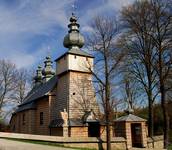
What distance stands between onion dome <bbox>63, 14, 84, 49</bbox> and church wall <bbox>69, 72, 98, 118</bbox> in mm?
3638

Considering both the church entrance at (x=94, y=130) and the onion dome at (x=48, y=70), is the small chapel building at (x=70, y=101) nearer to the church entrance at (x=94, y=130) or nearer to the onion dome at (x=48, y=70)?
the church entrance at (x=94, y=130)

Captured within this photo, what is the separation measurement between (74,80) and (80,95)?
1614 millimetres

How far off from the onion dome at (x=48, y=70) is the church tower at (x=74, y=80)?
12180mm

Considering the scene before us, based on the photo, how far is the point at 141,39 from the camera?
25844 mm

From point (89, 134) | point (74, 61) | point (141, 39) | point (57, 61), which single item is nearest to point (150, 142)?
point (89, 134)

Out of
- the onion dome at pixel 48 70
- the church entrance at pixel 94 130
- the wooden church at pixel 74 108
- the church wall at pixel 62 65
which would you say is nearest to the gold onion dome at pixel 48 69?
the onion dome at pixel 48 70

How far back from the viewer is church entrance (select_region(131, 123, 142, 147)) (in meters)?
22.7

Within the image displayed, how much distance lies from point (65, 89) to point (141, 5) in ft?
35.9

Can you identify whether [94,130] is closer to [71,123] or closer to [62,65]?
[71,123]

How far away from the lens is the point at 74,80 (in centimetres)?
2909

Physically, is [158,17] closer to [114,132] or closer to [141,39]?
[141,39]

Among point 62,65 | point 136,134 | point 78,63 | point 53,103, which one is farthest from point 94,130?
point 62,65

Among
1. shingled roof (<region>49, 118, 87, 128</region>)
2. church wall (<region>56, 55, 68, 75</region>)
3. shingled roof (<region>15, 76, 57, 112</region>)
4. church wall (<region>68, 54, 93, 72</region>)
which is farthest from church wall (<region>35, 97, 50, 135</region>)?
church wall (<region>68, 54, 93, 72</region>)

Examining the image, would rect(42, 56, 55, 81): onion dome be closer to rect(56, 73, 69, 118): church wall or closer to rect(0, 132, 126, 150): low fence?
rect(56, 73, 69, 118): church wall
